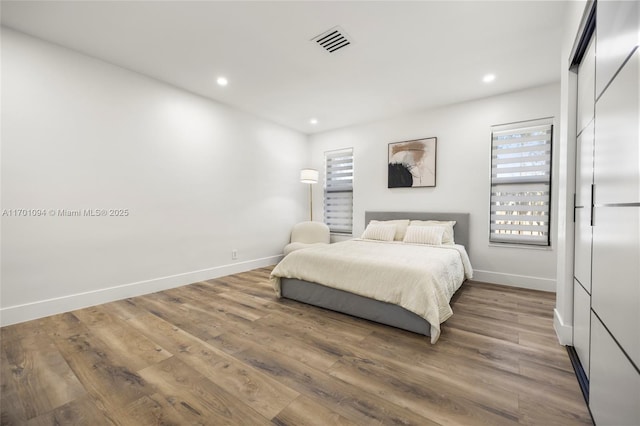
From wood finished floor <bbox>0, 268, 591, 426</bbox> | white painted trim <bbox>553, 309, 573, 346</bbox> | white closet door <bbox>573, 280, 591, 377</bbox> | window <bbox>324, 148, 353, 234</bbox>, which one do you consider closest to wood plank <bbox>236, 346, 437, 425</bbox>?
wood finished floor <bbox>0, 268, 591, 426</bbox>

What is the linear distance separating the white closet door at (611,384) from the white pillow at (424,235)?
7.33 feet

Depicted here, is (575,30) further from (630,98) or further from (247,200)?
(247,200)

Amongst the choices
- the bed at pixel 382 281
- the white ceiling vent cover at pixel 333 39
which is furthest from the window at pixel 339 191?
the white ceiling vent cover at pixel 333 39

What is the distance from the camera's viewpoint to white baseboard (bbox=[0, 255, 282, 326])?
2.38 meters

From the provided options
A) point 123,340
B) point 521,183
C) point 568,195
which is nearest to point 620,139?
point 568,195

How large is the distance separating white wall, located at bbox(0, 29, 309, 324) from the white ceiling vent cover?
2.13m

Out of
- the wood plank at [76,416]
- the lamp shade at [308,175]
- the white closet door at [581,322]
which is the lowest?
the wood plank at [76,416]

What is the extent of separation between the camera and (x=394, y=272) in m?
2.33

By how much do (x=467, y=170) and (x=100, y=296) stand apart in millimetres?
4988

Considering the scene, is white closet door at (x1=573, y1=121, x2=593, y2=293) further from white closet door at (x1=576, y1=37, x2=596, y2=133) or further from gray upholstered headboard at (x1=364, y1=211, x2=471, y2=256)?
gray upholstered headboard at (x1=364, y1=211, x2=471, y2=256)

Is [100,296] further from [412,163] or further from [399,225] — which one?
[412,163]

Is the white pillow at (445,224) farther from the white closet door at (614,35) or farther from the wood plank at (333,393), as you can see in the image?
the wood plank at (333,393)

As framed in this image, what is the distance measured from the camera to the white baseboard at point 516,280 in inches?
131

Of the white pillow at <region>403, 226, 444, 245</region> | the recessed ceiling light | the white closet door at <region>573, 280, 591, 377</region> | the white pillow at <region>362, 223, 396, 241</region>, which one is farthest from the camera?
the white pillow at <region>362, 223, 396, 241</region>
